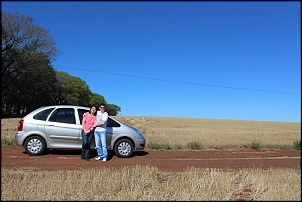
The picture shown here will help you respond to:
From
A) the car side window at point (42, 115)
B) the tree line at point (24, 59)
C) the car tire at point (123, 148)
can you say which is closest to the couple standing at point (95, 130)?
the car tire at point (123, 148)

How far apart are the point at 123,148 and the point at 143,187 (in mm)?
4637

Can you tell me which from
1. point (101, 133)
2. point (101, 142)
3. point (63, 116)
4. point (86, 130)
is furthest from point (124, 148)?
point (63, 116)

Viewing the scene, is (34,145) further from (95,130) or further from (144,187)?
(144,187)

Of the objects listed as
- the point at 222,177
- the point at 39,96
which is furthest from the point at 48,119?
the point at 39,96

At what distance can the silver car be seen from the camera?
10.4 m

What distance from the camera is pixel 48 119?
34.7ft

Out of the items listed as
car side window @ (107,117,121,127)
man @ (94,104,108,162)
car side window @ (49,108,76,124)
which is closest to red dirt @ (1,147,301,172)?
man @ (94,104,108,162)

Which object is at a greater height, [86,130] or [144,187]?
[86,130]

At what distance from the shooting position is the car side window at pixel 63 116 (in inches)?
419

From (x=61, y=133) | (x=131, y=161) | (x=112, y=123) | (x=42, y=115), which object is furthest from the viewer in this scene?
(x=112, y=123)

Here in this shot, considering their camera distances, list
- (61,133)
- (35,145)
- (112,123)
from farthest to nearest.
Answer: (112,123) → (61,133) → (35,145)

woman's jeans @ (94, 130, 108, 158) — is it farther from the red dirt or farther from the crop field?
the crop field

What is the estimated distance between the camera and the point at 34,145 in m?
10.4

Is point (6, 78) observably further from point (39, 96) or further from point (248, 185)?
point (248, 185)
